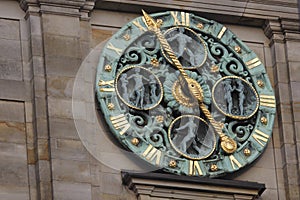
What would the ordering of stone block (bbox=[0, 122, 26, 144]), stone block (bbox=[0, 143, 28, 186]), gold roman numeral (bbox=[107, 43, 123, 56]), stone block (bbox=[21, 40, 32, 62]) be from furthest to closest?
1. gold roman numeral (bbox=[107, 43, 123, 56])
2. stone block (bbox=[21, 40, 32, 62])
3. stone block (bbox=[0, 122, 26, 144])
4. stone block (bbox=[0, 143, 28, 186])

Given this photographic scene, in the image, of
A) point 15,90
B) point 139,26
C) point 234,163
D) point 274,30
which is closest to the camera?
point 15,90

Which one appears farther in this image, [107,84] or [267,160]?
[267,160]

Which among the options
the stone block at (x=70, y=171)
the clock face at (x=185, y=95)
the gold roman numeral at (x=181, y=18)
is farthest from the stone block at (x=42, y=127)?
the gold roman numeral at (x=181, y=18)

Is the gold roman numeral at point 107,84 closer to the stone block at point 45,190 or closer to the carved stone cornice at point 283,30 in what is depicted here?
the stone block at point 45,190

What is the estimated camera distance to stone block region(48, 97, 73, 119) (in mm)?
23641

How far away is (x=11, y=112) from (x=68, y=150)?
33.8 inches

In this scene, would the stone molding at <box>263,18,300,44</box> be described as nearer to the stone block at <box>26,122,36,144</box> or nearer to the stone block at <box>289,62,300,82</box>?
the stone block at <box>289,62,300,82</box>

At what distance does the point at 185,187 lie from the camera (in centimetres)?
2372

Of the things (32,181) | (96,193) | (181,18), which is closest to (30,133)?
(32,181)

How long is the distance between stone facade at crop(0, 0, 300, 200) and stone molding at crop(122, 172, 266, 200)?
18 centimetres

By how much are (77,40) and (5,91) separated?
4.01 ft

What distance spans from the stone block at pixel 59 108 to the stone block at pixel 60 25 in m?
0.96

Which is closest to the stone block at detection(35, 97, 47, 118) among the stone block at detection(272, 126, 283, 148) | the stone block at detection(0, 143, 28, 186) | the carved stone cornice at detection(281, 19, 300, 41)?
the stone block at detection(0, 143, 28, 186)

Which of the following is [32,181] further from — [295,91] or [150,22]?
[295,91]
